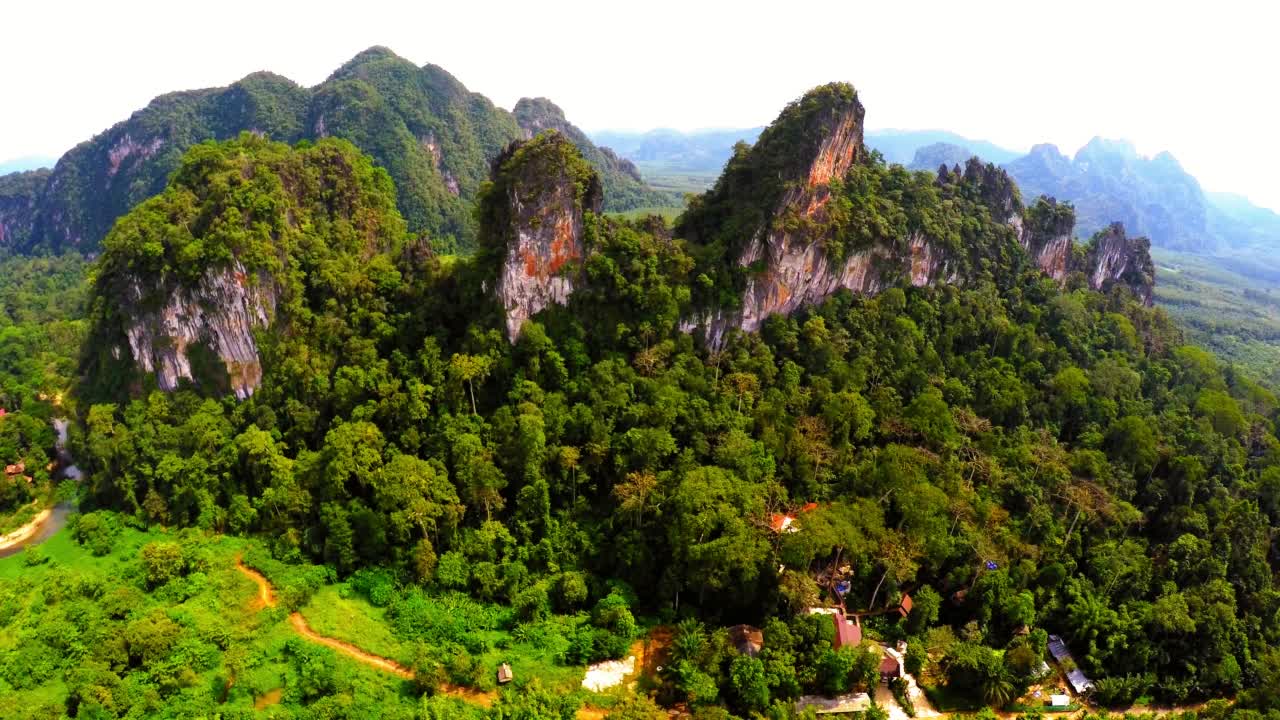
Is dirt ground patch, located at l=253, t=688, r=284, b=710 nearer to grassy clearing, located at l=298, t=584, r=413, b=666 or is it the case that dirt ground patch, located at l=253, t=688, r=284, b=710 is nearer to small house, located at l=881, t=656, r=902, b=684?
grassy clearing, located at l=298, t=584, r=413, b=666

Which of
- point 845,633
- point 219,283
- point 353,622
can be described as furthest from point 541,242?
point 845,633

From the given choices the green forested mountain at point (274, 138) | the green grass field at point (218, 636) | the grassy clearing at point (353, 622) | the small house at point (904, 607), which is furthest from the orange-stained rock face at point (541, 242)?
the green forested mountain at point (274, 138)

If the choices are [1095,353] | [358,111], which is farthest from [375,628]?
[358,111]

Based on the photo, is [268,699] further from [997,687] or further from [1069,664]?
[1069,664]

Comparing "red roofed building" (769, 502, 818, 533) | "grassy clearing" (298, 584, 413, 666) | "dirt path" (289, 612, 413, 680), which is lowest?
"dirt path" (289, 612, 413, 680)

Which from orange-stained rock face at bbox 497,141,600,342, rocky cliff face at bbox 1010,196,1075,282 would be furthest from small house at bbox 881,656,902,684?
rocky cliff face at bbox 1010,196,1075,282

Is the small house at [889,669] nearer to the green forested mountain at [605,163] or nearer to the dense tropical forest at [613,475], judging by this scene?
the dense tropical forest at [613,475]
